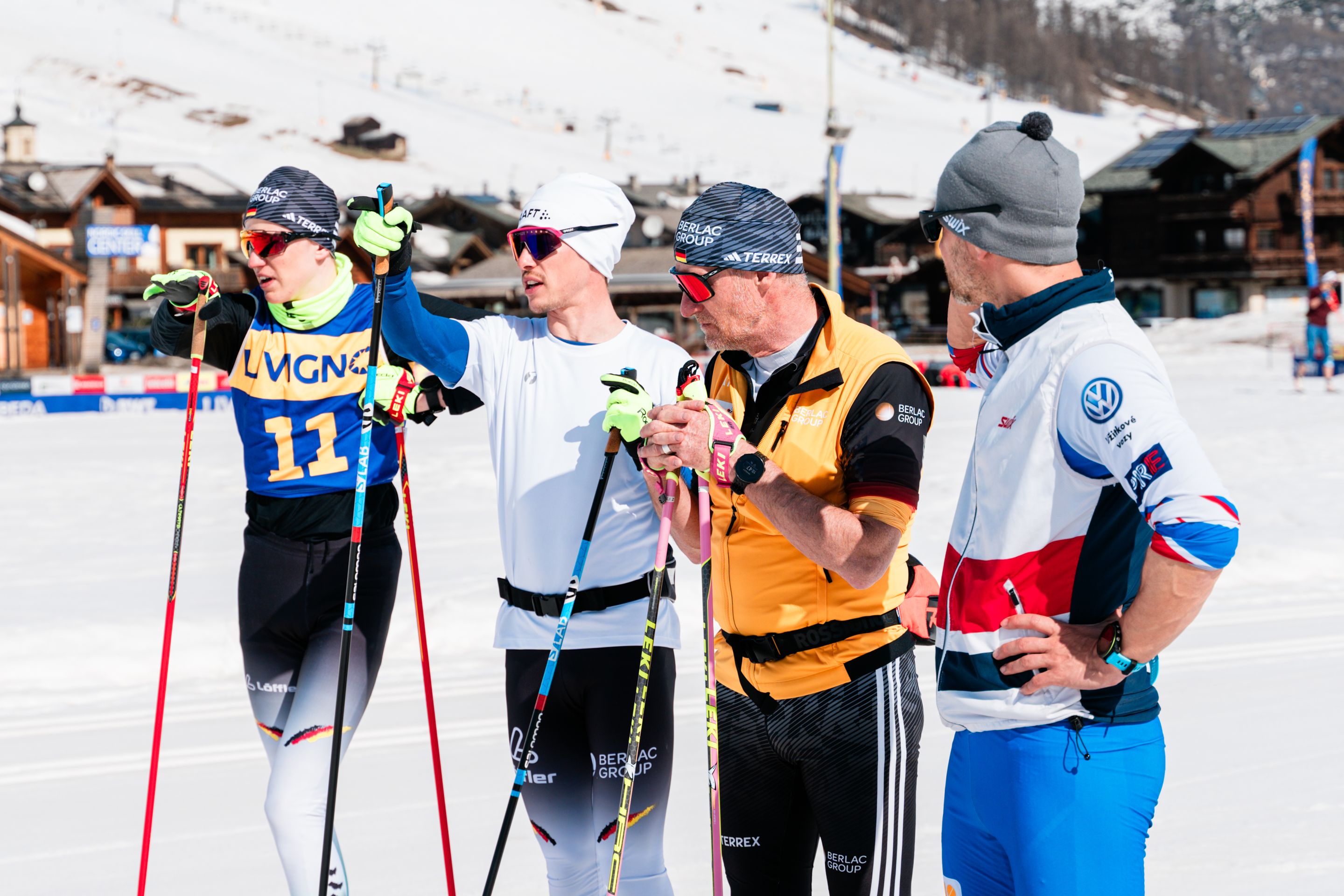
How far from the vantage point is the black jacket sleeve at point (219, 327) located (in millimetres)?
4062

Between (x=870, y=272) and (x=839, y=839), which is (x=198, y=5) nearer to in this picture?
(x=870, y=272)

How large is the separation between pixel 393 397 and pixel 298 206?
0.69 metres

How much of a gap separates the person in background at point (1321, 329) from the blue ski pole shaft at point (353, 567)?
71.4 ft

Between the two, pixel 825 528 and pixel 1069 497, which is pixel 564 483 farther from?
pixel 1069 497

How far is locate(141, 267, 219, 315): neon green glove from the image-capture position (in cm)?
396

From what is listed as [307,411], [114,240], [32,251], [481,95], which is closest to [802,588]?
[307,411]

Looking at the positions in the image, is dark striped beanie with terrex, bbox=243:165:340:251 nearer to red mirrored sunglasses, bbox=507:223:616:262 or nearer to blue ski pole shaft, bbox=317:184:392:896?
blue ski pole shaft, bbox=317:184:392:896

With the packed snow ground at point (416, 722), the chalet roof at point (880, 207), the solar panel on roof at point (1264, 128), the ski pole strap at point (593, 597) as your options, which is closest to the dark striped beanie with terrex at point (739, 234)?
the ski pole strap at point (593, 597)

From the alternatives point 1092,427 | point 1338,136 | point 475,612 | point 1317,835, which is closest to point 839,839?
point 1092,427

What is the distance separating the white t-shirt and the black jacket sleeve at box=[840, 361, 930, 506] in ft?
2.30

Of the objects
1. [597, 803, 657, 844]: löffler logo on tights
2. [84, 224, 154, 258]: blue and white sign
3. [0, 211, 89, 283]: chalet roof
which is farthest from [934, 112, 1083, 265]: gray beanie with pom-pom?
[0, 211, 89, 283]: chalet roof

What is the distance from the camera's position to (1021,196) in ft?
8.21

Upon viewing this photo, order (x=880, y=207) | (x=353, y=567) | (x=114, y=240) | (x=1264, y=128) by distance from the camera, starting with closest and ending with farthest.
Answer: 1. (x=353, y=567)
2. (x=114, y=240)
3. (x=1264, y=128)
4. (x=880, y=207)

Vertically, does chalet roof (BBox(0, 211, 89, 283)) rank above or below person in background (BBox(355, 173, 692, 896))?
above
